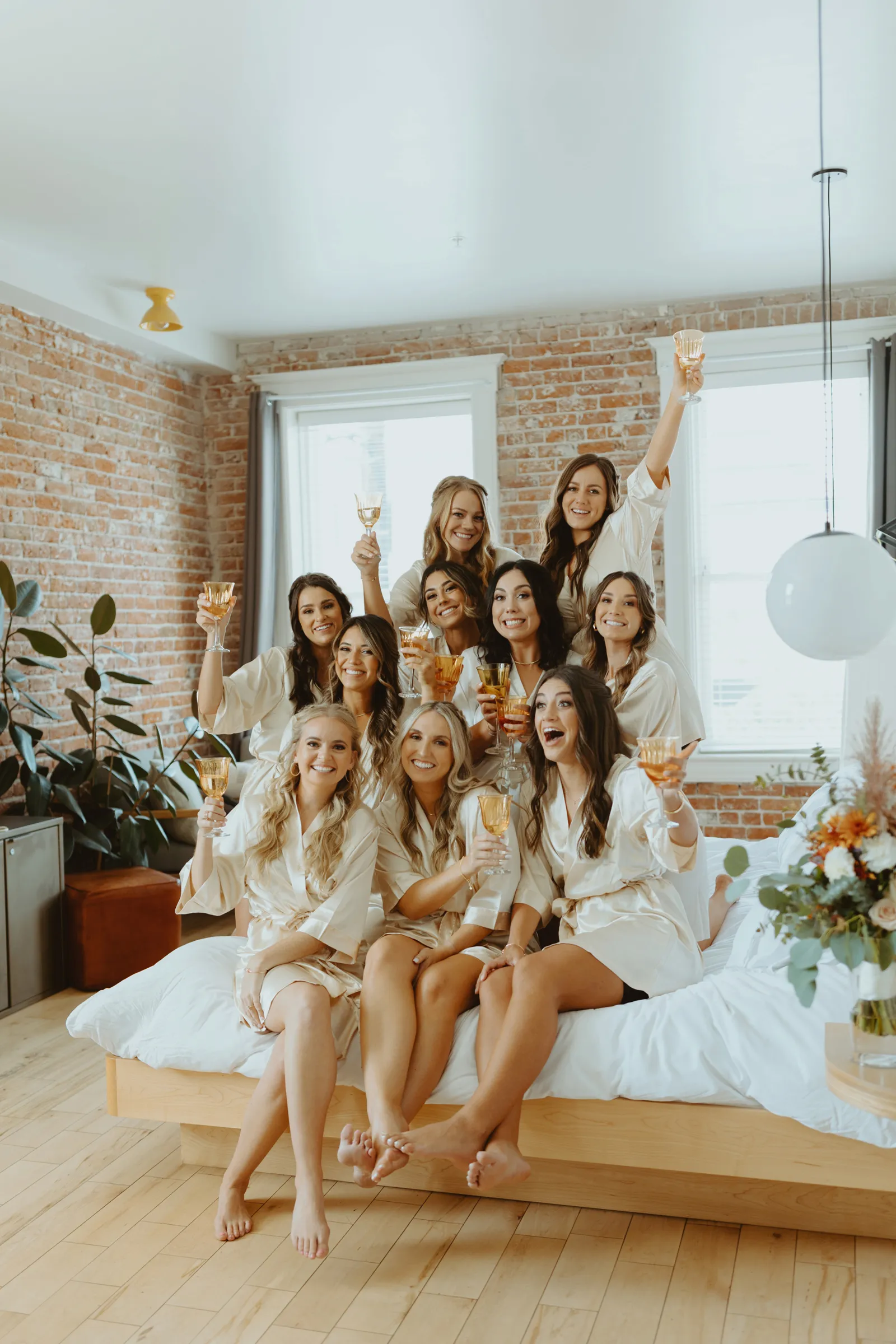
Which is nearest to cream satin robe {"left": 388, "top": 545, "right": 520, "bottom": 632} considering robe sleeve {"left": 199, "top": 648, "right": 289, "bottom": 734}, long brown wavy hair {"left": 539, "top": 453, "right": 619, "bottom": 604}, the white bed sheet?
long brown wavy hair {"left": 539, "top": 453, "right": 619, "bottom": 604}

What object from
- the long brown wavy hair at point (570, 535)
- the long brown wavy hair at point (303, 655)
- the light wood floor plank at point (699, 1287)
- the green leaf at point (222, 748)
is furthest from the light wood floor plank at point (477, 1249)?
the green leaf at point (222, 748)

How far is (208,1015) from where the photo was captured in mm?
2658

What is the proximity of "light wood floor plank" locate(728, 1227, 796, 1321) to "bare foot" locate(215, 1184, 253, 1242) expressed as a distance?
1012 mm

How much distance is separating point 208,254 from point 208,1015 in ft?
11.0

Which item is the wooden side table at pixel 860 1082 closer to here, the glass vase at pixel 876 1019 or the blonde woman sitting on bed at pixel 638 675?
the glass vase at pixel 876 1019

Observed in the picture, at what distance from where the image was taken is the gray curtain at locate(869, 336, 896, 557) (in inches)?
Result: 206

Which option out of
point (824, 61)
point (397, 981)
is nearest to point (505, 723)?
point (397, 981)

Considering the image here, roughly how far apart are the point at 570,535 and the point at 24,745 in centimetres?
224

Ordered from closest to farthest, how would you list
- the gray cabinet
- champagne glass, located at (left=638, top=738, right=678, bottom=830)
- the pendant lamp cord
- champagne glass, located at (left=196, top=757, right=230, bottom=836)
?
champagne glass, located at (left=638, top=738, right=678, bottom=830) → champagne glass, located at (left=196, top=757, right=230, bottom=836) → the gray cabinet → the pendant lamp cord

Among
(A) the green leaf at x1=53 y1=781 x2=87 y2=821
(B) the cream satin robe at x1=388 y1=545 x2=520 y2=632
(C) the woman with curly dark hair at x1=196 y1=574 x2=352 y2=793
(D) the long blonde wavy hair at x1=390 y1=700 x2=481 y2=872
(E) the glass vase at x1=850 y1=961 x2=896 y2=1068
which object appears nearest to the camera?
(E) the glass vase at x1=850 y1=961 x2=896 y2=1068

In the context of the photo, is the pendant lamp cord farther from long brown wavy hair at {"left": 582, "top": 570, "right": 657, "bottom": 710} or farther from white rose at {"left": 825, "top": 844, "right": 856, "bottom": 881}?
white rose at {"left": 825, "top": 844, "right": 856, "bottom": 881}

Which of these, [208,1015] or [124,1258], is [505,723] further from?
[124,1258]

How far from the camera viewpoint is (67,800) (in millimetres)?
4371

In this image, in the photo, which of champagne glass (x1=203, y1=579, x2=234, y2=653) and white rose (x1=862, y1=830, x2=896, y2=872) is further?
champagne glass (x1=203, y1=579, x2=234, y2=653)
